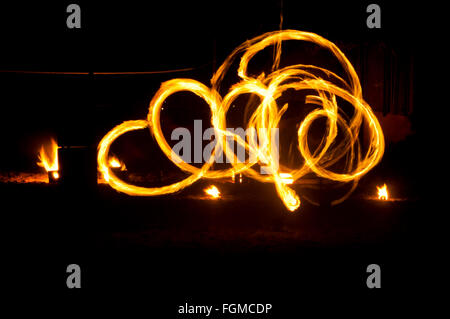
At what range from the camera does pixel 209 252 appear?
4.70 meters

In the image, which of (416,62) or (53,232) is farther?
(416,62)

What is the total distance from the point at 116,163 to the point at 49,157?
4.23 feet

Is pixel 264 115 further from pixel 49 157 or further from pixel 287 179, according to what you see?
pixel 49 157

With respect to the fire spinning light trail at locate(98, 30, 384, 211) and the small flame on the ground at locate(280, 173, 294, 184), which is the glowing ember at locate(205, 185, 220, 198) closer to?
the fire spinning light trail at locate(98, 30, 384, 211)

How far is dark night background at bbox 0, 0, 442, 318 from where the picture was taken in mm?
3908

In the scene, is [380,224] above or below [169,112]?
below

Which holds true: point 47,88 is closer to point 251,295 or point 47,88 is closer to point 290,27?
point 290,27

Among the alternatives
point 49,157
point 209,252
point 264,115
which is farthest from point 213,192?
point 49,157

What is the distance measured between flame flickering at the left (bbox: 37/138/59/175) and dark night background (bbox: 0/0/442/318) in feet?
1.01

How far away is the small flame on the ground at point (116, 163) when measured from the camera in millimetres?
8873

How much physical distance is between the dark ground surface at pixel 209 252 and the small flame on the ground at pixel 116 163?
6.19ft

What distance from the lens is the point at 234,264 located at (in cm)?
439
